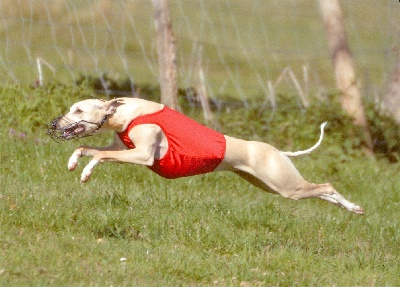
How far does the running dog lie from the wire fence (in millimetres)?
3420

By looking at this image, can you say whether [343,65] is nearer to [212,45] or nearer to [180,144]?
[212,45]

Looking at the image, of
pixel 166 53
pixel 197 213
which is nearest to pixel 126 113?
pixel 197 213

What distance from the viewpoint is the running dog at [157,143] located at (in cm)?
680

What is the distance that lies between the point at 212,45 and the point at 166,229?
21.7ft

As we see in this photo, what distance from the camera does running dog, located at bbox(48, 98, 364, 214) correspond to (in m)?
6.80

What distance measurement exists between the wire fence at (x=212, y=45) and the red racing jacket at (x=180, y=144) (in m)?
3.46

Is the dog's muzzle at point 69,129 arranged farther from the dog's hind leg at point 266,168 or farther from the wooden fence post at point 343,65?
the wooden fence post at point 343,65

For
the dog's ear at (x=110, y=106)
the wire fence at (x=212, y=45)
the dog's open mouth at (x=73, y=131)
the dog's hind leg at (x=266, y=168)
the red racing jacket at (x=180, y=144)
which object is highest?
the dog's ear at (x=110, y=106)

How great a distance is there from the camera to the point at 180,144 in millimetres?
6996

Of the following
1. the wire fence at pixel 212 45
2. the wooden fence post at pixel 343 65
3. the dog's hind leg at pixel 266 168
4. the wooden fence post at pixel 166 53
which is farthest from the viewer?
the wire fence at pixel 212 45

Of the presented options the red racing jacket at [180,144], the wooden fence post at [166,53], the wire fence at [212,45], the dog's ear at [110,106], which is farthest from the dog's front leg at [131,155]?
the wire fence at [212,45]

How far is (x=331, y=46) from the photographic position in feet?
38.0

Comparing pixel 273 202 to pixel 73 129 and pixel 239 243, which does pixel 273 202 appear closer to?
pixel 239 243

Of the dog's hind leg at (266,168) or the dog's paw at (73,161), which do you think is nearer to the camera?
the dog's paw at (73,161)
